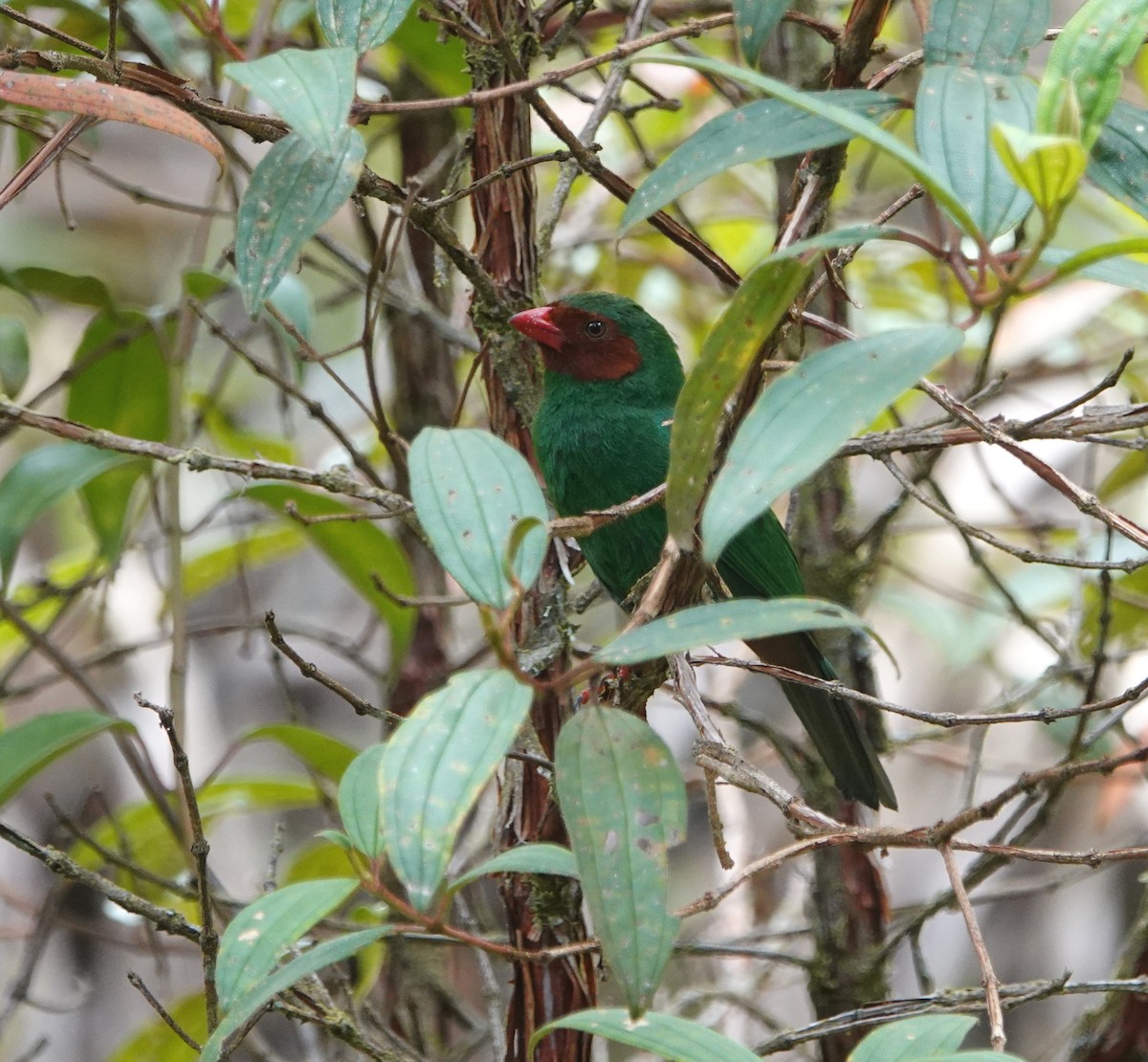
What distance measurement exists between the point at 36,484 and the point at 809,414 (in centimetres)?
170

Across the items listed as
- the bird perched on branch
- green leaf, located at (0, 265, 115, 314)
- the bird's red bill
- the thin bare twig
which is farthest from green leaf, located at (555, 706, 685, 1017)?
green leaf, located at (0, 265, 115, 314)

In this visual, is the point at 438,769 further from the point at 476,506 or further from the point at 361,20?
the point at 361,20

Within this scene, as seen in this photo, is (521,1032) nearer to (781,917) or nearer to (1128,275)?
(1128,275)

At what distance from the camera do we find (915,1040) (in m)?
1.21

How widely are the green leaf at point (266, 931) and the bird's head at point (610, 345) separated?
1584 mm

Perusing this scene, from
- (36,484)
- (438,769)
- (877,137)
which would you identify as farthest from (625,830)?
(36,484)

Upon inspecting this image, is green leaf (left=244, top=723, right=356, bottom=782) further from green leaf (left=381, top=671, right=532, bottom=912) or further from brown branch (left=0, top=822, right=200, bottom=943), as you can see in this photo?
green leaf (left=381, top=671, right=532, bottom=912)

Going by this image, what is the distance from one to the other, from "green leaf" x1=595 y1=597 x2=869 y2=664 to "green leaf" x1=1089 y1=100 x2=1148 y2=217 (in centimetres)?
55

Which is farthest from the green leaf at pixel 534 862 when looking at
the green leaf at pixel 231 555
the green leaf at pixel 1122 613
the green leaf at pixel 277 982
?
the green leaf at pixel 231 555

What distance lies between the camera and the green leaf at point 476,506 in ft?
3.85

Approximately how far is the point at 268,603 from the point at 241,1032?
5.11 m

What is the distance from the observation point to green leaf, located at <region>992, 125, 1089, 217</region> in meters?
0.99

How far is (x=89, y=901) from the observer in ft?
16.8

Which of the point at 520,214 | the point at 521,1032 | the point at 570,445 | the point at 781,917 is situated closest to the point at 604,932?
the point at 521,1032
